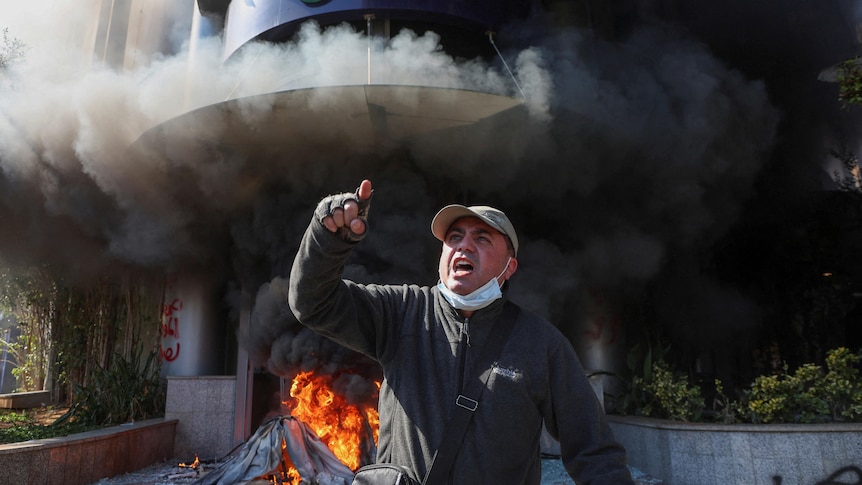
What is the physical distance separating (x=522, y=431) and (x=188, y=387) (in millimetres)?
7745

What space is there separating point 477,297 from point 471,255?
158 millimetres

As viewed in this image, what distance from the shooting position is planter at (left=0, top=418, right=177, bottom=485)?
17.7ft

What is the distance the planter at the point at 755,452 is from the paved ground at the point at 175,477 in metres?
0.42

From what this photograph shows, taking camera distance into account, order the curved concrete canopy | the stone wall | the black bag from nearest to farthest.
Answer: the black bag, the curved concrete canopy, the stone wall

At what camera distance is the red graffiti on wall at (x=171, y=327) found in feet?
29.9

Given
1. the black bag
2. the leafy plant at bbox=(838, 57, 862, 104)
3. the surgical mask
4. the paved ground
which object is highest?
the leafy plant at bbox=(838, 57, 862, 104)

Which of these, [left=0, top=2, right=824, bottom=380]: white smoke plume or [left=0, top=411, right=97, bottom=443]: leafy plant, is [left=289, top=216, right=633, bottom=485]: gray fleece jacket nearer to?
[left=0, top=2, right=824, bottom=380]: white smoke plume

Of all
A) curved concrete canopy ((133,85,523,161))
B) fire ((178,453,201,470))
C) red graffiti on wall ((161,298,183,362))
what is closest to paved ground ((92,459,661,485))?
fire ((178,453,201,470))

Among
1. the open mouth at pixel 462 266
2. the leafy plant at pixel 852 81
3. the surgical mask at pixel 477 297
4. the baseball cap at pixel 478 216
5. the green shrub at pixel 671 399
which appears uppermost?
the leafy plant at pixel 852 81

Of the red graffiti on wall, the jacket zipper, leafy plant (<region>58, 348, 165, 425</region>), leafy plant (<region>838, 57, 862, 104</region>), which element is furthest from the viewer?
the red graffiti on wall

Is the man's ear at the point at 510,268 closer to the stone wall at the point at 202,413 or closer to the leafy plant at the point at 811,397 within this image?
the leafy plant at the point at 811,397

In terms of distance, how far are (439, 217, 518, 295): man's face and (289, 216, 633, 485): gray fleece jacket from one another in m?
0.09

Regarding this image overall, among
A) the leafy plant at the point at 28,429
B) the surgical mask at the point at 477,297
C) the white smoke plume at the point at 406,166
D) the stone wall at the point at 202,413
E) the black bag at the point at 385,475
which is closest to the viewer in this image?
the black bag at the point at 385,475

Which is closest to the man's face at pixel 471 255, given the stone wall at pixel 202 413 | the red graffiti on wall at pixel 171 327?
the stone wall at pixel 202 413
